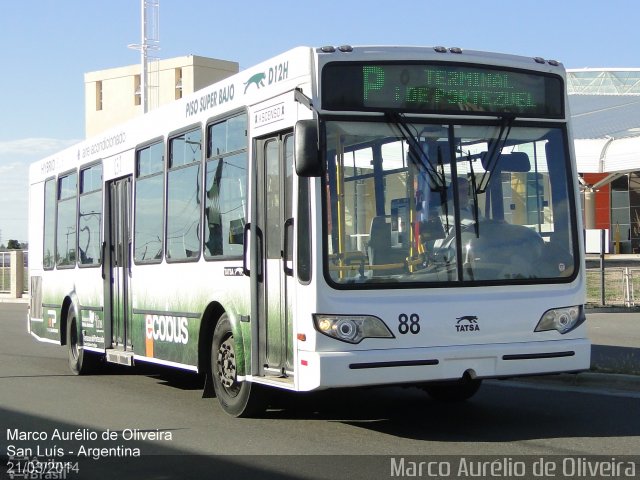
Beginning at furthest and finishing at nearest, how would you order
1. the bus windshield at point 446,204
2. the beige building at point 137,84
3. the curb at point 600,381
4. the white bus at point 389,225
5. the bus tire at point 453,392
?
the beige building at point 137,84
the curb at point 600,381
the bus tire at point 453,392
the bus windshield at point 446,204
the white bus at point 389,225

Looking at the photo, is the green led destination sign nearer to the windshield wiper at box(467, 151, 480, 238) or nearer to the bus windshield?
the bus windshield

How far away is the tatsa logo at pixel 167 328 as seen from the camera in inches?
444

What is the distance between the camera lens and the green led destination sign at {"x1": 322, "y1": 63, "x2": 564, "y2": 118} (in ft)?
29.1

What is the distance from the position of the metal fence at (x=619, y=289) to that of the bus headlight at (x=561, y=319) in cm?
1693

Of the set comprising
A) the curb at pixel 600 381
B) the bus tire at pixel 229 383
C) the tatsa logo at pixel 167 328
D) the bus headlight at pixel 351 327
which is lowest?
the curb at pixel 600 381

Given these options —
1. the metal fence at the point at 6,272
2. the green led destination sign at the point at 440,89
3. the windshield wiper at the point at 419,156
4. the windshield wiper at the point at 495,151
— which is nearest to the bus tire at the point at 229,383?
the windshield wiper at the point at 419,156

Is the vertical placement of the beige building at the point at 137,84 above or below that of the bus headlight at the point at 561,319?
above

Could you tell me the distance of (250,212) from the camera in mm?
9844

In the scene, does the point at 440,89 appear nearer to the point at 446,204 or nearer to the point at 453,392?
the point at 446,204

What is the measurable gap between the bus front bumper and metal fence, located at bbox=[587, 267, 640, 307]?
56.6 ft

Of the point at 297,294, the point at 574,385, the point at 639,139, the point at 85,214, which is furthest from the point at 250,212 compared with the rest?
the point at 639,139

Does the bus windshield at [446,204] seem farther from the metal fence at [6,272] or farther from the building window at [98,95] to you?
the building window at [98,95]

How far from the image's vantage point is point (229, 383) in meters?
10.3

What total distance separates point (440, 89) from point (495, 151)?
0.71m
